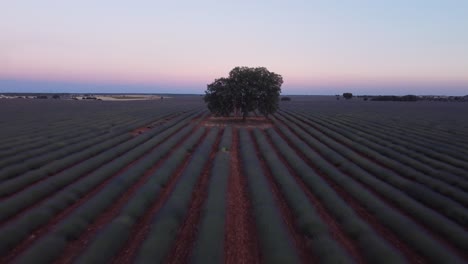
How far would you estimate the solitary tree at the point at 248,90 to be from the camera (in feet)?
92.9

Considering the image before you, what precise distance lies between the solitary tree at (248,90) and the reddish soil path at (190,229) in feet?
57.1

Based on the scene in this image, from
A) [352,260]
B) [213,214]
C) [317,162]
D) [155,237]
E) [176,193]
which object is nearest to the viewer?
[352,260]

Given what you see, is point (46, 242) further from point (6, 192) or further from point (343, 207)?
point (343, 207)

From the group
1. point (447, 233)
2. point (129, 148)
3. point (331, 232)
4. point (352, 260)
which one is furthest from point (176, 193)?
point (129, 148)

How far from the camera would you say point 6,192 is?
31.4 feet

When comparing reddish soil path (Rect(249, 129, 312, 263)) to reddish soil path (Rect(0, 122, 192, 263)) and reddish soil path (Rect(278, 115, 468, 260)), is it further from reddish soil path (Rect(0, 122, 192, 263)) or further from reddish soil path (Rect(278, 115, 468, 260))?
reddish soil path (Rect(0, 122, 192, 263))

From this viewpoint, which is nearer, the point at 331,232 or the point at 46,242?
the point at 46,242

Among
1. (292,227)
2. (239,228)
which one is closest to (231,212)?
(239,228)

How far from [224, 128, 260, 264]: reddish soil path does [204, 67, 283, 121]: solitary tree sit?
17356 millimetres

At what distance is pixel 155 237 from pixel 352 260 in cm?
387

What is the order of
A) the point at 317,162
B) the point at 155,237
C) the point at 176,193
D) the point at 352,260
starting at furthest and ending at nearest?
the point at 317,162
the point at 176,193
the point at 155,237
the point at 352,260

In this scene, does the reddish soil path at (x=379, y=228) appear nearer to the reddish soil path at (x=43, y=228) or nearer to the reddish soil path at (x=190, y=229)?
the reddish soil path at (x=190, y=229)

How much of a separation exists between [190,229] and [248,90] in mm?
21506

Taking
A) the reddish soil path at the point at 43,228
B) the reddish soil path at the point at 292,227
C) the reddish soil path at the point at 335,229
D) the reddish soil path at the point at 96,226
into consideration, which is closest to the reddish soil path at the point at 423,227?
the reddish soil path at the point at 335,229
